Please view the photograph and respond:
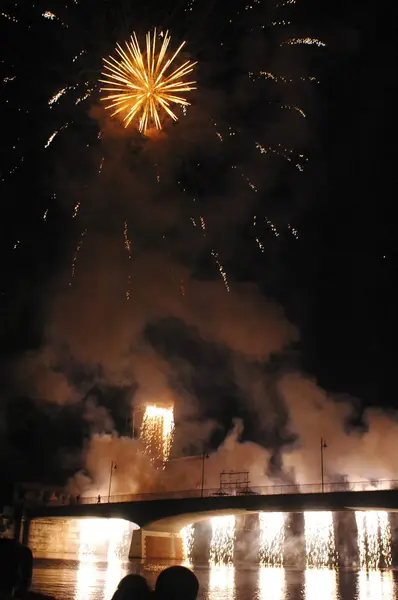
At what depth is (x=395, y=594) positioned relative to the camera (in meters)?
39.5

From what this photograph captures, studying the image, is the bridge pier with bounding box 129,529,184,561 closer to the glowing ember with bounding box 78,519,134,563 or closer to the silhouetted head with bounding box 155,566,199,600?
the glowing ember with bounding box 78,519,134,563

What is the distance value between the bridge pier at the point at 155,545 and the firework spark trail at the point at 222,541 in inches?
316

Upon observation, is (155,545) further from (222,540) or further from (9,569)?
(9,569)

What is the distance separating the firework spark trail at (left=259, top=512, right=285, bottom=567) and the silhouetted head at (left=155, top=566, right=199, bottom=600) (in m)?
99.8

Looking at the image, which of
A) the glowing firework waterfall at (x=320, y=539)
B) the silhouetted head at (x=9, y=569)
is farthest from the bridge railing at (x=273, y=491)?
the silhouetted head at (x=9, y=569)

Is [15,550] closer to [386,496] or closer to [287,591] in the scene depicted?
[287,591]

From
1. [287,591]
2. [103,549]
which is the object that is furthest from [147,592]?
[103,549]

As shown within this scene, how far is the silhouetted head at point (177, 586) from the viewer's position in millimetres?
8930

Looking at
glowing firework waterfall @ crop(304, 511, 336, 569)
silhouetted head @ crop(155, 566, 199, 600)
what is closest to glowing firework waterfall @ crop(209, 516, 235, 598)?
glowing firework waterfall @ crop(304, 511, 336, 569)

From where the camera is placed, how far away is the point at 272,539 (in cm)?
11131

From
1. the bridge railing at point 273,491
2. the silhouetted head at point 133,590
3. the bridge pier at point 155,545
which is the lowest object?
the bridge pier at point 155,545

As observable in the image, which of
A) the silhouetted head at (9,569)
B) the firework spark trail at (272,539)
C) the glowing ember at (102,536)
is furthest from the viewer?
the glowing ember at (102,536)

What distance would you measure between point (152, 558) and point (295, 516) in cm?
2433

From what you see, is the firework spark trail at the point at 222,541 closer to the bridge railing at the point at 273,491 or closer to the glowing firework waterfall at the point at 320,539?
the bridge railing at the point at 273,491
